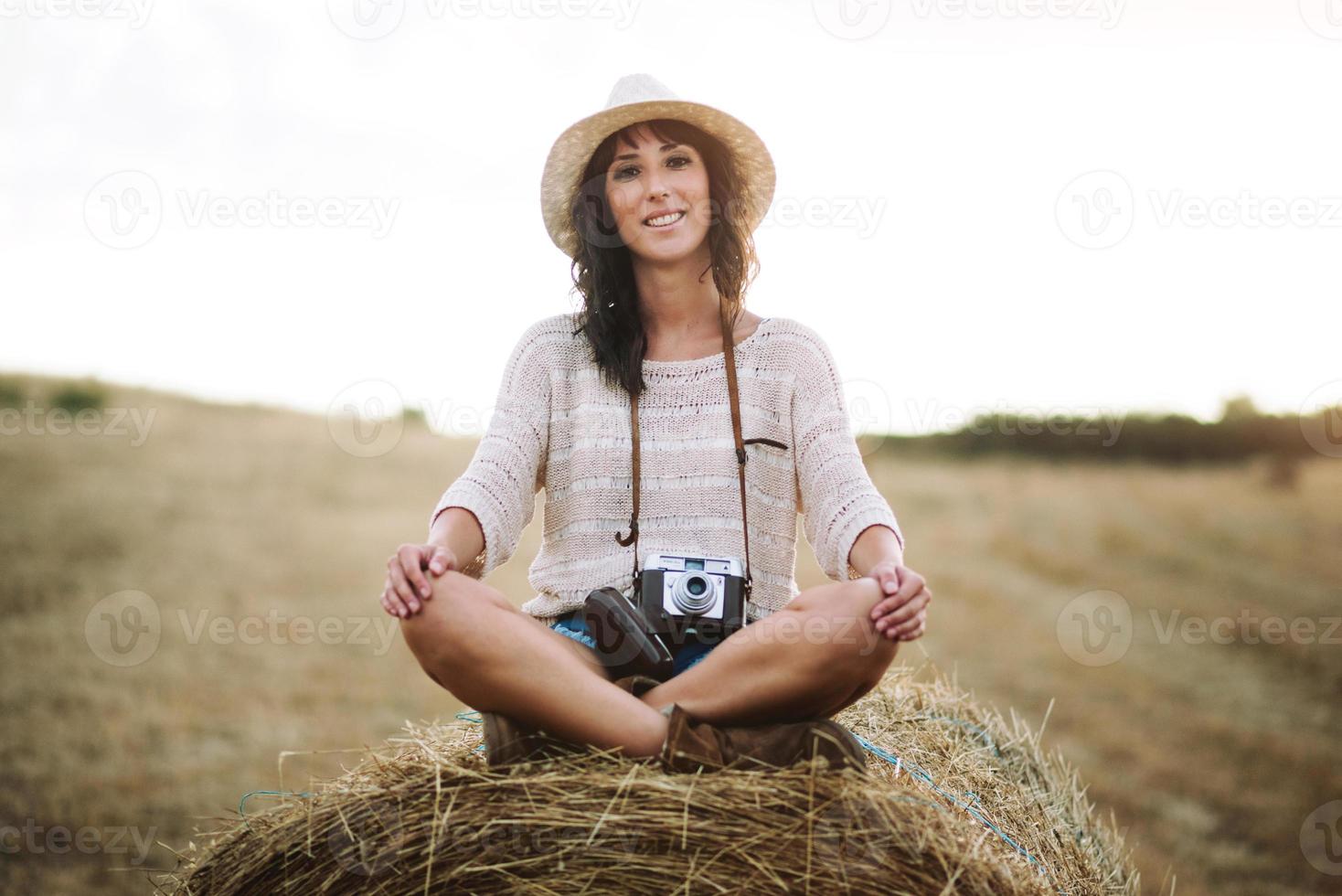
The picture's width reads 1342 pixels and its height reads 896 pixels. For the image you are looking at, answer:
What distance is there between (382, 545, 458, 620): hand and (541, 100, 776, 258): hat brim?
5.12 ft

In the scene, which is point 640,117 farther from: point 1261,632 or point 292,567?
point 1261,632

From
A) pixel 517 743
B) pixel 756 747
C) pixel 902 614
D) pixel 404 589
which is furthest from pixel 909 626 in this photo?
pixel 404 589

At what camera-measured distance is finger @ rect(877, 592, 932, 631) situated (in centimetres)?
206

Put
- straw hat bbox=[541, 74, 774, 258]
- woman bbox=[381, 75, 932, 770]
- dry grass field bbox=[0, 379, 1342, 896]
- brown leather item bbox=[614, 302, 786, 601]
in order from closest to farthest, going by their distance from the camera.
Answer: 1. woman bbox=[381, 75, 932, 770]
2. brown leather item bbox=[614, 302, 786, 601]
3. straw hat bbox=[541, 74, 774, 258]
4. dry grass field bbox=[0, 379, 1342, 896]

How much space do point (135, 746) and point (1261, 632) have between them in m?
11.7

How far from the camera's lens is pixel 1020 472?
55.3 ft

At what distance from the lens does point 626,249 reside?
332cm

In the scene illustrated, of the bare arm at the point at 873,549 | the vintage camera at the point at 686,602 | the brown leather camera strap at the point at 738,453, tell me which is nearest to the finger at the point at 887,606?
the bare arm at the point at 873,549

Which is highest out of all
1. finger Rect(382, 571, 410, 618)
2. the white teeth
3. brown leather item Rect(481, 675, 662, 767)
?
the white teeth

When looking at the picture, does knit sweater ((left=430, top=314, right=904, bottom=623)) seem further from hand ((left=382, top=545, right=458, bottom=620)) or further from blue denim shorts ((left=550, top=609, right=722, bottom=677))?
hand ((left=382, top=545, right=458, bottom=620))

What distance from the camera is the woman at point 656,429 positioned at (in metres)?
2.31

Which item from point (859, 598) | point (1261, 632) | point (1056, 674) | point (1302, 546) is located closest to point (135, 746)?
point (859, 598)

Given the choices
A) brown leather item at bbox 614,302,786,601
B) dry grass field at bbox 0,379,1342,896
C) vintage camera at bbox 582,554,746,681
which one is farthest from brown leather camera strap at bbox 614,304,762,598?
dry grass field at bbox 0,379,1342,896

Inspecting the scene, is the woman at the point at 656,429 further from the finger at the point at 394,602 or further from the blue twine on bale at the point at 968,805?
the blue twine on bale at the point at 968,805
